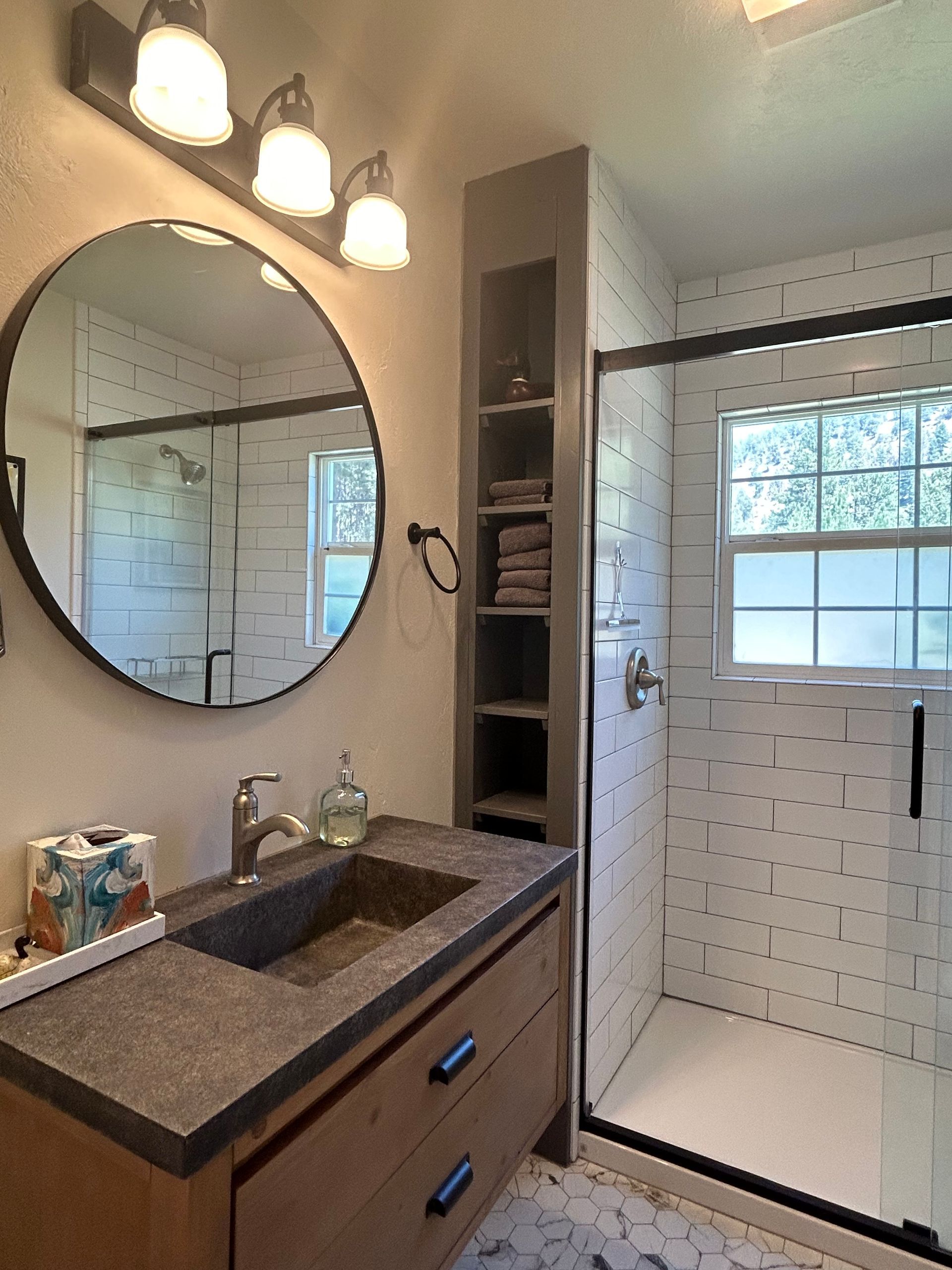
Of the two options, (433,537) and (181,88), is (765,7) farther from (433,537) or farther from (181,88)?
(433,537)

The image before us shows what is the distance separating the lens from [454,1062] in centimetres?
114

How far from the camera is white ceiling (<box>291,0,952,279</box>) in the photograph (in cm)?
149

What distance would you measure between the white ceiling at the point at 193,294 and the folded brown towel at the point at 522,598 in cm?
79

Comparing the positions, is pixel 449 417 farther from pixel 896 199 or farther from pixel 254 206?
pixel 896 199

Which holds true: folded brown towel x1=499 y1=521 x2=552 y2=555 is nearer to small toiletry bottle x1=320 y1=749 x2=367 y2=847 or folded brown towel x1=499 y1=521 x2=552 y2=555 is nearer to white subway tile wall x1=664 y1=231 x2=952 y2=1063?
small toiletry bottle x1=320 y1=749 x2=367 y2=847

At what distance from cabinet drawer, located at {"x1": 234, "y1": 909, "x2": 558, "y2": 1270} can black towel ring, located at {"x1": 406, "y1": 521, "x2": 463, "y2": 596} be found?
91cm

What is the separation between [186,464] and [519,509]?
0.94 m

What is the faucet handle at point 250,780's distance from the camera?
4.26 ft

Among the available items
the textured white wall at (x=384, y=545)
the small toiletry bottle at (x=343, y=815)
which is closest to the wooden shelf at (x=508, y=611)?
the textured white wall at (x=384, y=545)

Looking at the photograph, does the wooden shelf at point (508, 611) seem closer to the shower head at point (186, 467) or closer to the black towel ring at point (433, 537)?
the black towel ring at point (433, 537)

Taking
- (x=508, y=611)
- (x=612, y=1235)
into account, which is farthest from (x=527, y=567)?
(x=612, y=1235)

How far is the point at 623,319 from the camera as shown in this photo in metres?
2.16

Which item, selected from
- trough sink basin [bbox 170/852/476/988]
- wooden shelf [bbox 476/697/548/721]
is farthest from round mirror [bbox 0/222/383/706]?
wooden shelf [bbox 476/697/548/721]

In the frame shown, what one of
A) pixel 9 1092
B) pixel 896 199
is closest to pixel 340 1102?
pixel 9 1092
